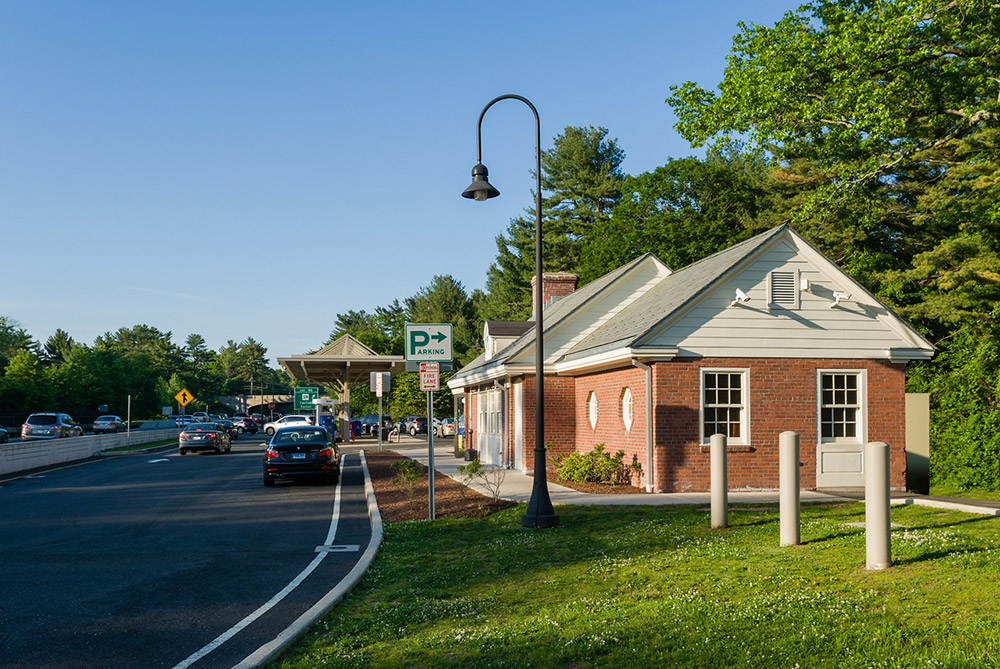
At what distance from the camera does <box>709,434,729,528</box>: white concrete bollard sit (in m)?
11.6

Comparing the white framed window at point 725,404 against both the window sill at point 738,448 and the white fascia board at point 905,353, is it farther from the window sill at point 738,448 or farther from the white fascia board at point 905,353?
the white fascia board at point 905,353

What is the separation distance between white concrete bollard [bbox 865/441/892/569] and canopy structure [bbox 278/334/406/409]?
4490cm

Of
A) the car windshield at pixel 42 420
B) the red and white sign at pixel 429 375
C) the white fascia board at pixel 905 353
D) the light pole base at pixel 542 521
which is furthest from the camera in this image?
the car windshield at pixel 42 420

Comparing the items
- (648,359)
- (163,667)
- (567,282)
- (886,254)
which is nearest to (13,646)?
(163,667)

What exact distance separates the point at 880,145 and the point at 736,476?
9530mm

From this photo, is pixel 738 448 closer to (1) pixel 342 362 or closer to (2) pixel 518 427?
(2) pixel 518 427

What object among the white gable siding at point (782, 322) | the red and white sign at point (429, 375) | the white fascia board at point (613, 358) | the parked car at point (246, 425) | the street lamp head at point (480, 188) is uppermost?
the street lamp head at point (480, 188)

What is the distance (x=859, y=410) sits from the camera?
18875 mm

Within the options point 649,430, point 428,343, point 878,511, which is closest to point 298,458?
point 428,343

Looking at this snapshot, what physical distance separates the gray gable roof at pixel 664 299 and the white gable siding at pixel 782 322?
276 millimetres

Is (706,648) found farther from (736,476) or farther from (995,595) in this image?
(736,476)

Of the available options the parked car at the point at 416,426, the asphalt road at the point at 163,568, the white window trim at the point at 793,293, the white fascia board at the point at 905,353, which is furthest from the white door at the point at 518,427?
the parked car at the point at 416,426

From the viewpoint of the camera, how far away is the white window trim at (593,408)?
868 inches

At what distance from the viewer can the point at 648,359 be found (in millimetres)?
18125
